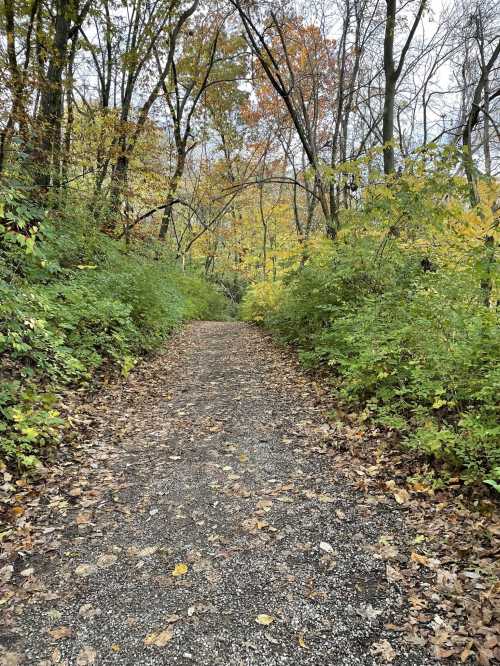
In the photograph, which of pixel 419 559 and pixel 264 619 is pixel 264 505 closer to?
pixel 264 619

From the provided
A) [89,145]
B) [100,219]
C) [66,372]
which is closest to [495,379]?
[66,372]

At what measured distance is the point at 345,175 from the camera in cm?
855

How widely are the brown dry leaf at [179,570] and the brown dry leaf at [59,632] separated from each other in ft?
2.24

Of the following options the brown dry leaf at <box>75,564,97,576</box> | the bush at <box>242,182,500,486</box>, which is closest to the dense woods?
the bush at <box>242,182,500,486</box>

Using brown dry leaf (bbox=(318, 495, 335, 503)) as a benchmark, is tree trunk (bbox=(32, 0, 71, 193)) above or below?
above

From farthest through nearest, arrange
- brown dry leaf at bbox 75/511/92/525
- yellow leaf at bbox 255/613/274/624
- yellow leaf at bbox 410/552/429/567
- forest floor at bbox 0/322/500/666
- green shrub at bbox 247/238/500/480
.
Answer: green shrub at bbox 247/238/500/480
brown dry leaf at bbox 75/511/92/525
yellow leaf at bbox 410/552/429/567
yellow leaf at bbox 255/613/274/624
forest floor at bbox 0/322/500/666

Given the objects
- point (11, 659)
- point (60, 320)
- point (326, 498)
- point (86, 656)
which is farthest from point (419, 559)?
point (60, 320)

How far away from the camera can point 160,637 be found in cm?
226

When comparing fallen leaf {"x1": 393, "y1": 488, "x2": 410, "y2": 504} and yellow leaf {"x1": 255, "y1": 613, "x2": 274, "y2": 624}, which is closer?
yellow leaf {"x1": 255, "y1": 613, "x2": 274, "y2": 624}

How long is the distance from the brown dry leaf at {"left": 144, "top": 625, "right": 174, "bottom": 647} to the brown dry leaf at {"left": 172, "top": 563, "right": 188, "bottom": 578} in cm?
43

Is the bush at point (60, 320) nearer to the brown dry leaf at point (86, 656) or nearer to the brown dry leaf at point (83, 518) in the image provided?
the brown dry leaf at point (83, 518)

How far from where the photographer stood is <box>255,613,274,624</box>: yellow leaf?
2324 mm

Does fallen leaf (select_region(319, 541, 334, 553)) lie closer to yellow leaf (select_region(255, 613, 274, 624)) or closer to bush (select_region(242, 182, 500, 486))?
yellow leaf (select_region(255, 613, 274, 624))

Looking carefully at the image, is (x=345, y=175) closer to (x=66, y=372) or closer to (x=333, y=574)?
(x=66, y=372)
